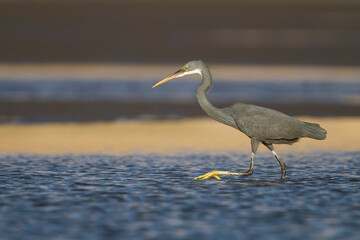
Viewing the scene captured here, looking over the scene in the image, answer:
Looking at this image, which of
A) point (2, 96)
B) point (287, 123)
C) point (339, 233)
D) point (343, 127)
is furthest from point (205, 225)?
point (2, 96)

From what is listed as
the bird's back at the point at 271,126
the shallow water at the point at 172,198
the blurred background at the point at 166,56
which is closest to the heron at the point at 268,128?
the bird's back at the point at 271,126

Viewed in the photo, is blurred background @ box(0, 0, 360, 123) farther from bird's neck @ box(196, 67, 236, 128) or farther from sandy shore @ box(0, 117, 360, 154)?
bird's neck @ box(196, 67, 236, 128)

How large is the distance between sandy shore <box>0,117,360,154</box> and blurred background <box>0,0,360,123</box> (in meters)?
1.34

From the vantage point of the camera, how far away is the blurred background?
22.1 m

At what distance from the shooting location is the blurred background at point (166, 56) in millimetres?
22109

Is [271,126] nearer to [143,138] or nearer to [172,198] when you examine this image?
[172,198]

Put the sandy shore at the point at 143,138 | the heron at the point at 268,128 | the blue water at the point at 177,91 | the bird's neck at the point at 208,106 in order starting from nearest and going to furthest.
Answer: the heron at the point at 268,128 < the bird's neck at the point at 208,106 < the sandy shore at the point at 143,138 < the blue water at the point at 177,91

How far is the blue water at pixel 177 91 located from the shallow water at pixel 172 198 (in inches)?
358

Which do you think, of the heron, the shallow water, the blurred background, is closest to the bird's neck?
the heron

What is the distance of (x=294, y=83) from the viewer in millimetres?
27828

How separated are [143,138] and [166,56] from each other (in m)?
20.7

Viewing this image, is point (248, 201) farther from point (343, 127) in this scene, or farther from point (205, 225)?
point (343, 127)

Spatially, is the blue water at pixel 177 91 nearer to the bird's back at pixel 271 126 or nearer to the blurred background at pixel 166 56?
the blurred background at pixel 166 56

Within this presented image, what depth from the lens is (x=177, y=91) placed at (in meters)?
25.3
